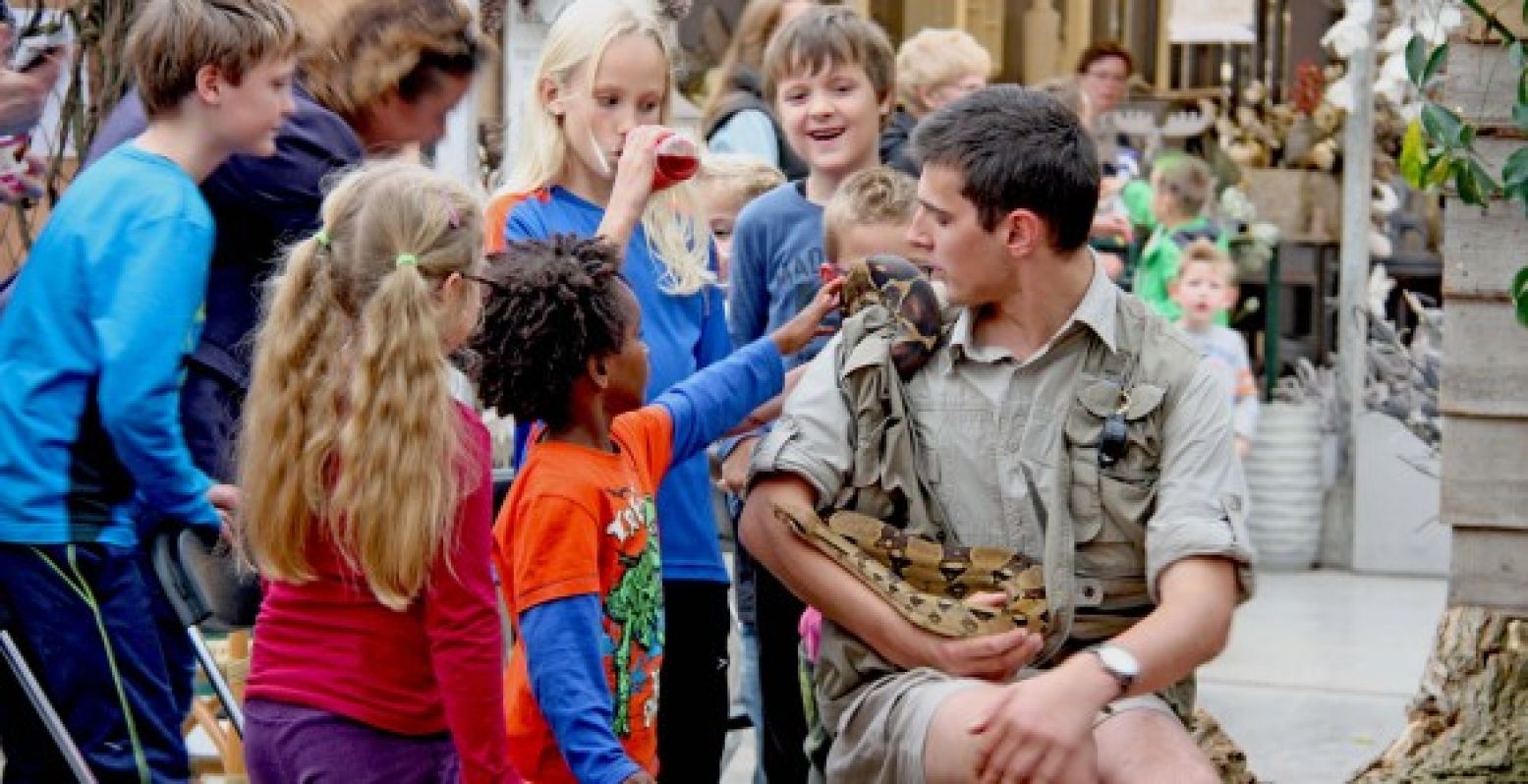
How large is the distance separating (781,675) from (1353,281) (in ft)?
20.9

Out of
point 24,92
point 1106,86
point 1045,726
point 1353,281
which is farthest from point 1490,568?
point 1106,86

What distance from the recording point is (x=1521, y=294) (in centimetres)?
578

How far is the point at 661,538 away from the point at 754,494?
0.73m

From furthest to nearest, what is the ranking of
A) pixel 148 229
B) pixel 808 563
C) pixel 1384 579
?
pixel 1384 579 → pixel 148 229 → pixel 808 563

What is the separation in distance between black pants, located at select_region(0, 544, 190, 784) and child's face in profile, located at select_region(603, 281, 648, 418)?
97 centimetres

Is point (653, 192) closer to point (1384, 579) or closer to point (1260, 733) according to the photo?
point (1260, 733)

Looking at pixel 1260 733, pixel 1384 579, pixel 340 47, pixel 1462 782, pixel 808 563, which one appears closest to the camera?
pixel 808 563

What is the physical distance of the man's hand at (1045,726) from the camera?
3.79 meters

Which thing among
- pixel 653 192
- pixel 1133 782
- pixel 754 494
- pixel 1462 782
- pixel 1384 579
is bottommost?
pixel 1384 579

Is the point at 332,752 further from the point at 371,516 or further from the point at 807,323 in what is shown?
the point at 807,323

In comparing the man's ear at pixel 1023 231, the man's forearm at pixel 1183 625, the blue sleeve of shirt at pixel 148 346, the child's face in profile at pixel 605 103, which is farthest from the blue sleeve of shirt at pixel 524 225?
the man's forearm at pixel 1183 625

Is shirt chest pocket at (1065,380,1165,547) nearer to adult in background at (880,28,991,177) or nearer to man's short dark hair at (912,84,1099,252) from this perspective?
man's short dark hair at (912,84,1099,252)

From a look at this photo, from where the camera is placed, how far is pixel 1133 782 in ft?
12.9

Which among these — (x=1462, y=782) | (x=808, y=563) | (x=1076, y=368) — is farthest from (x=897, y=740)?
(x=1462, y=782)
